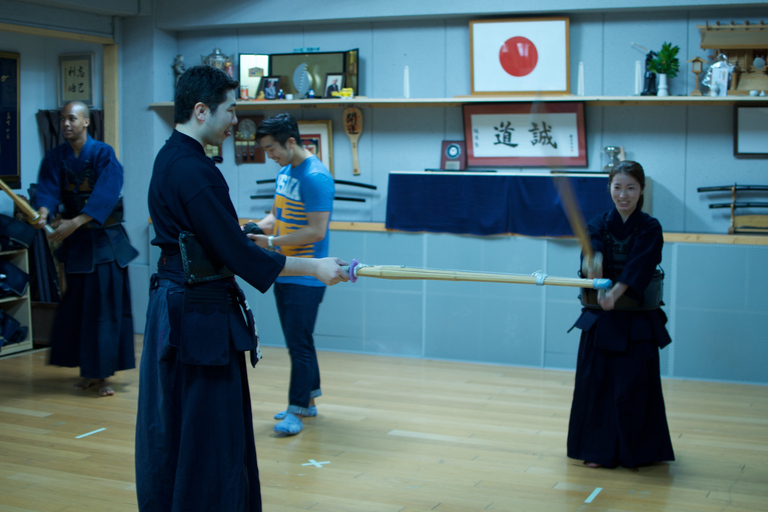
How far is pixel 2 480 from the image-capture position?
10.2 feet

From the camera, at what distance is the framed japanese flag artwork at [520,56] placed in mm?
5258

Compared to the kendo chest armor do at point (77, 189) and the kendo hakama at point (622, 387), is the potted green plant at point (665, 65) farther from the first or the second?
the kendo chest armor do at point (77, 189)

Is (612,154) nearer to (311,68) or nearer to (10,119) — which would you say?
(311,68)

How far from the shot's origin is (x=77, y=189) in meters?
4.35

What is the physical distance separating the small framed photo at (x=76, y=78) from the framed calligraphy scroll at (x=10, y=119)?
1.24 feet

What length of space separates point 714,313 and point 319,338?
2.82 m

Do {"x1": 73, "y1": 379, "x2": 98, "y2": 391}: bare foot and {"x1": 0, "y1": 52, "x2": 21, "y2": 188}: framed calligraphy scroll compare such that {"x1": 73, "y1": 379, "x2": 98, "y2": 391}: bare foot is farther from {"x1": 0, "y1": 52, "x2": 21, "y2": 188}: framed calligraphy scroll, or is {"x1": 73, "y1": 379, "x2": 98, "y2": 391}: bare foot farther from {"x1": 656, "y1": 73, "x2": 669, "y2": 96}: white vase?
{"x1": 656, "y1": 73, "x2": 669, "y2": 96}: white vase

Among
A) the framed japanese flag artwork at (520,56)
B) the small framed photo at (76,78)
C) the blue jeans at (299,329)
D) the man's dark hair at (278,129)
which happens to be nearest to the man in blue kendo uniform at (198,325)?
the man's dark hair at (278,129)

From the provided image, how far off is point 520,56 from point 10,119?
13.4 ft

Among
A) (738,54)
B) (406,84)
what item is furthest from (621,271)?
(406,84)

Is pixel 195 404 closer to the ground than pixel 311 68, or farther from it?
closer to the ground

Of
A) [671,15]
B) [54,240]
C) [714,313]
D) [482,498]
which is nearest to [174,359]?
[482,498]

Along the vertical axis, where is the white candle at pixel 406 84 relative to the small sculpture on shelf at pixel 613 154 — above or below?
above

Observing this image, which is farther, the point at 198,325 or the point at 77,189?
the point at 77,189
